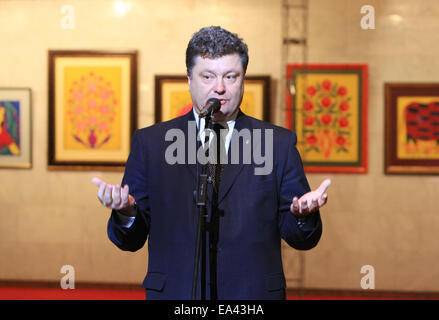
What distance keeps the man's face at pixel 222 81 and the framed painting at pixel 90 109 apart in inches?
127

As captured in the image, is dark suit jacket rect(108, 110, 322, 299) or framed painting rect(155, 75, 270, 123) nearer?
dark suit jacket rect(108, 110, 322, 299)

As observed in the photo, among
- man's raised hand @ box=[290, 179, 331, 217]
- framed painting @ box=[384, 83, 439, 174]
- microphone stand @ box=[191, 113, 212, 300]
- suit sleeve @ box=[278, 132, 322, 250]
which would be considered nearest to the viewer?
microphone stand @ box=[191, 113, 212, 300]

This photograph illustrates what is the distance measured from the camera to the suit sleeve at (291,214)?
1.62 meters

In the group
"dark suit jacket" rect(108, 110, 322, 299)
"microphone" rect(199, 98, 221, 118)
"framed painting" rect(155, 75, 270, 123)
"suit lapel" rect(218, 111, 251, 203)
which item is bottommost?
"dark suit jacket" rect(108, 110, 322, 299)

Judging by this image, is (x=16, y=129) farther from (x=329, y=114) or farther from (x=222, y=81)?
(x=222, y=81)

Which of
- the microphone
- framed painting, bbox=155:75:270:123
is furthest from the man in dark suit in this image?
framed painting, bbox=155:75:270:123

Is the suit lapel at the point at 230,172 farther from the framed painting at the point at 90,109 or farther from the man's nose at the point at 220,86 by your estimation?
the framed painting at the point at 90,109

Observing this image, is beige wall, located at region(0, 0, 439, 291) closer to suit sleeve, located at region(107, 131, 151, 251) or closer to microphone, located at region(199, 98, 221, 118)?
suit sleeve, located at region(107, 131, 151, 251)

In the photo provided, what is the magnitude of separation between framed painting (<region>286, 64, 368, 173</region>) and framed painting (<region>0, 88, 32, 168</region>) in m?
2.37

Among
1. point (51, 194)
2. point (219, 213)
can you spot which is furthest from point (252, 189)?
point (51, 194)

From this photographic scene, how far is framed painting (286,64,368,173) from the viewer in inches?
186

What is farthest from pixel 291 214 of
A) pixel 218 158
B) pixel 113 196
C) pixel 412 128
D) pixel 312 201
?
pixel 412 128

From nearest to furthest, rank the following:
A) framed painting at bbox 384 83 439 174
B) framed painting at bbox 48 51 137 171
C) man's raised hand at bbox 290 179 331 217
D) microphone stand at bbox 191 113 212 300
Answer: microphone stand at bbox 191 113 212 300
man's raised hand at bbox 290 179 331 217
framed painting at bbox 384 83 439 174
framed painting at bbox 48 51 137 171

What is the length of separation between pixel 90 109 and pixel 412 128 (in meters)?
2.87
